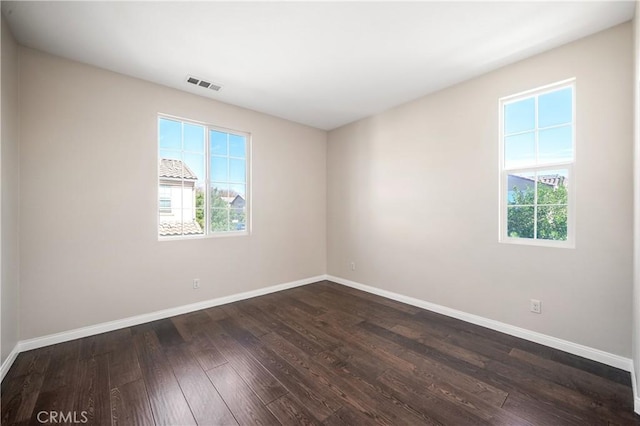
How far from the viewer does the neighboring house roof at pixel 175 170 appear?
3213 mm

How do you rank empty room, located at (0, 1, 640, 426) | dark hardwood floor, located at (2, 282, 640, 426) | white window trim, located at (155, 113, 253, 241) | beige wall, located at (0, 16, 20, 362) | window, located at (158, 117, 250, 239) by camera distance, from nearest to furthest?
1. dark hardwood floor, located at (2, 282, 640, 426)
2. empty room, located at (0, 1, 640, 426)
3. beige wall, located at (0, 16, 20, 362)
4. white window trim, located at (155, 113, 253, 241)
5. window, located at (158, 117, 250, 239)

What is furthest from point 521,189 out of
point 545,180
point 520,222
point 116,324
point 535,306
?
point 116,324

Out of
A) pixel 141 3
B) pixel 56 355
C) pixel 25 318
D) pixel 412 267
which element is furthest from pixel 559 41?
pixel 25 318

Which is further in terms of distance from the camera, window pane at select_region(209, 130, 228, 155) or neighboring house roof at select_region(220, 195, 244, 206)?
neighboring house roof at select_region(220, 195, 244, 206)

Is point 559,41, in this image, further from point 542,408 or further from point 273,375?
point 273,375

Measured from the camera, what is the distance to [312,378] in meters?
2.01

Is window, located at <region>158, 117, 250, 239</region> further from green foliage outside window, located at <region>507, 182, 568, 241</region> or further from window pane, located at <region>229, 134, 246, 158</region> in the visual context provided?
green foliage outside window, located at <region>507, 182, 568, 241</region>

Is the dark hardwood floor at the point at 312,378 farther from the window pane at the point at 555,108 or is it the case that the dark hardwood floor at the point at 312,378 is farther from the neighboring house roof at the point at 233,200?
the window pane at the point at 555,108

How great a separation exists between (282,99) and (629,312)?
4.08m

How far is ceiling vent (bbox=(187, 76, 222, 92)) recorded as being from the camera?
9.89ft

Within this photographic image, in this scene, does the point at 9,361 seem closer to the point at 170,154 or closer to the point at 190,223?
the point at 190,223

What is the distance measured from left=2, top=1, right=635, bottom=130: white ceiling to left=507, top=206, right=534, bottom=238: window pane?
59.7 inches

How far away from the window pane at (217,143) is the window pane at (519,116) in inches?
137


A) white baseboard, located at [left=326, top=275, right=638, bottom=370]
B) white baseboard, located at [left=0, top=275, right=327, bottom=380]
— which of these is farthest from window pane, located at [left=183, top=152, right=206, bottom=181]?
white baseboard, located at [left=326, top=275, right=638, bottom=370]
